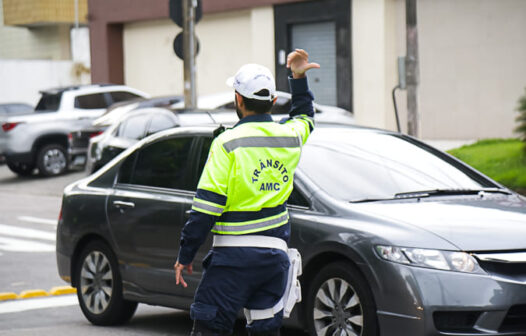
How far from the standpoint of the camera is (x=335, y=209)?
6.40 m

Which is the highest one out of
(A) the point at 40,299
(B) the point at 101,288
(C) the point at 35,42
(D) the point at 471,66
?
(C) the point at 35,42

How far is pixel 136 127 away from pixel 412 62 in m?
4.16

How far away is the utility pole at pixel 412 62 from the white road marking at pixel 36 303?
286 inches

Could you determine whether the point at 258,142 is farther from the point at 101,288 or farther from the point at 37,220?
the point at 37,220

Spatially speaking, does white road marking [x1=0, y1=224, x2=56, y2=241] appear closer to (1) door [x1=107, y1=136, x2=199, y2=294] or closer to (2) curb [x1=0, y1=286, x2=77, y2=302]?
(2) curb [x1=0, y1=286, x2=77, y2=302]

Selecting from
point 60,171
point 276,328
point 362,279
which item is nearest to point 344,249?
point 362,279

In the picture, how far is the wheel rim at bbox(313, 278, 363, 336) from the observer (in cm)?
605

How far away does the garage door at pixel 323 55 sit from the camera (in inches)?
1025

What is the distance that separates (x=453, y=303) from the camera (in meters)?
5.71

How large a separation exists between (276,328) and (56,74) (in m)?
36.8

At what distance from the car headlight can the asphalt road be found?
5.72 ft

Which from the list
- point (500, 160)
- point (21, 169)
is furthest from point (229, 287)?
point (21, 169)

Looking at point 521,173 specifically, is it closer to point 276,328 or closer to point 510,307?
point 510,307

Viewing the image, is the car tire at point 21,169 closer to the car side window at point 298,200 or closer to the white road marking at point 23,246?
the white road marking at point 23,246
